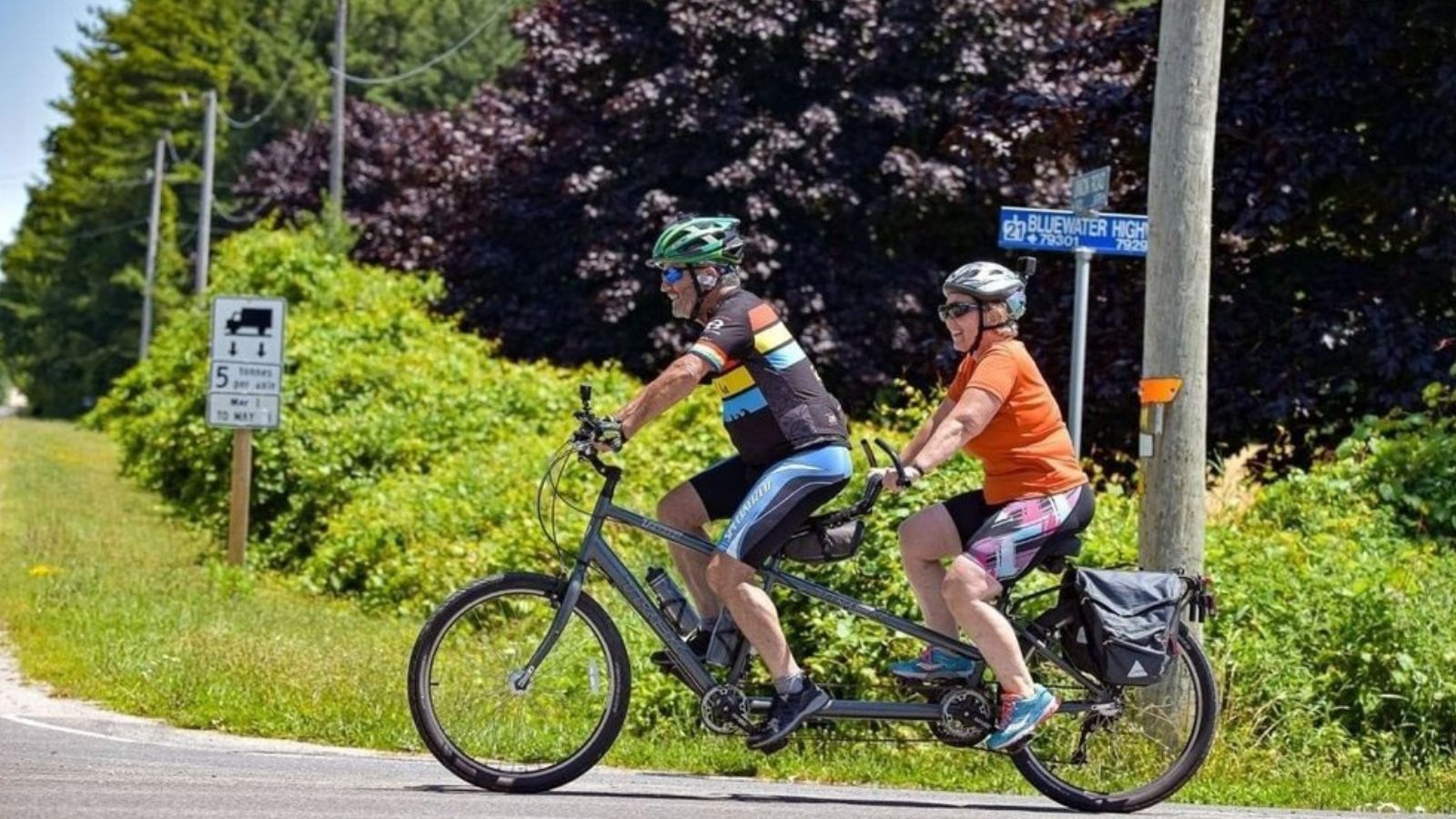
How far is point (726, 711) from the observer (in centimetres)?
782

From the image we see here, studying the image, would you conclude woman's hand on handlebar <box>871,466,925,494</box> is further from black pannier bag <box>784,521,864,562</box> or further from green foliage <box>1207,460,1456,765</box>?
green foliage <box>1207,460,1456,765</box>

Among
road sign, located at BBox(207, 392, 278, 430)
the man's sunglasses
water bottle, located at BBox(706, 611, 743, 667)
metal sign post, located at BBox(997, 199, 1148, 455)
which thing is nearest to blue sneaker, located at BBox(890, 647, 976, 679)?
water bottle, located at BBox(706, 611, 743, 667)

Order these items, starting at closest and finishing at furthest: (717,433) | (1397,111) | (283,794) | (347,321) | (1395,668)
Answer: (283,794)
(1395,668)
(1397,111)
(717,433)
(347,321)

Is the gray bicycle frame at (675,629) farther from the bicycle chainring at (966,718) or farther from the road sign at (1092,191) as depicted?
the road sign at (1092,191)

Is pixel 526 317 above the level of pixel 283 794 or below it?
above

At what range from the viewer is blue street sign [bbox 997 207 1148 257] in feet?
34.5

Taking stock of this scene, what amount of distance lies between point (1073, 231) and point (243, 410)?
8120mm

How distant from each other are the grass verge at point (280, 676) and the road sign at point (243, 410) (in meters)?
1.16

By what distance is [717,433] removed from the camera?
16891 mm

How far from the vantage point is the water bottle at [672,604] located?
800cm

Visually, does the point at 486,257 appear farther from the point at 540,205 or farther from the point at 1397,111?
the point at 1397,111

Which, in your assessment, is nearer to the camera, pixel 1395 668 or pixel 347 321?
pixel 1395 668

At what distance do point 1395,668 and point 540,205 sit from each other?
64.6 feet

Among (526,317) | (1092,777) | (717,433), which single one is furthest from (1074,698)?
(526,317)
